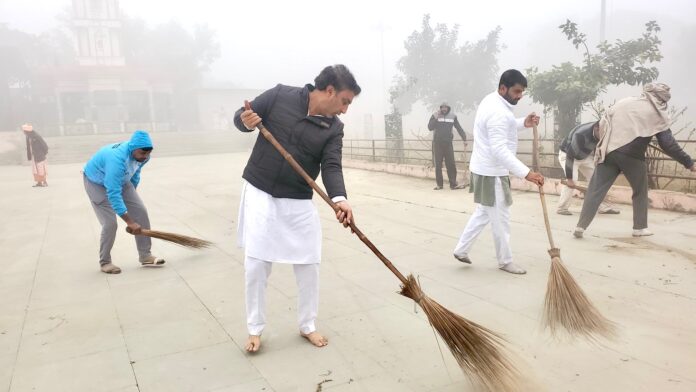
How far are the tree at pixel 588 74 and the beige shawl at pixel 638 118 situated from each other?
693cm

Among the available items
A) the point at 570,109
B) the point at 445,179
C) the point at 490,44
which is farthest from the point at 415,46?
the point at 445,179

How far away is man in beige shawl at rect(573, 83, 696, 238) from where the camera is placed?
4.49 metres

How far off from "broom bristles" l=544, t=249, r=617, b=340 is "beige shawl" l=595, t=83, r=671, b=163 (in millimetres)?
2220

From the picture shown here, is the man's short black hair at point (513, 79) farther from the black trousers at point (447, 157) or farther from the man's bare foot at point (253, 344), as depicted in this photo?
the black trousers at point (447, 157)

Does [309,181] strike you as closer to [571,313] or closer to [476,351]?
[476,351]

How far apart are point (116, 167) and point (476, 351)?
3.07m

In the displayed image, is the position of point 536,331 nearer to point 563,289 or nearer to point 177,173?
point 563,289

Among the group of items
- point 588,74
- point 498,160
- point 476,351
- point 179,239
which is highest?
point 588,74

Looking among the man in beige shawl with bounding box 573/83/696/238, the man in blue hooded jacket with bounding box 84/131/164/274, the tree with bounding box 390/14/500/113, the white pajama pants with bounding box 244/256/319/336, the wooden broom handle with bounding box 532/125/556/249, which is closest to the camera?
the white pajama pants with bounding box 244/256/319/336

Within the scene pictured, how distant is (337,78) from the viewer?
244cm

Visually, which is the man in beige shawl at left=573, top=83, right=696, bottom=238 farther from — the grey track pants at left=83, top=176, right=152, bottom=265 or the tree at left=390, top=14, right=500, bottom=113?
the tree at left=390, top=14, right=500, bottom=113

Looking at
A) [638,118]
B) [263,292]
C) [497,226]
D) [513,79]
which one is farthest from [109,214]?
[638,118]

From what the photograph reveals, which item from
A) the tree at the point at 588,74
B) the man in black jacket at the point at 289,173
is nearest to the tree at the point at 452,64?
the tree at the point at 588,74

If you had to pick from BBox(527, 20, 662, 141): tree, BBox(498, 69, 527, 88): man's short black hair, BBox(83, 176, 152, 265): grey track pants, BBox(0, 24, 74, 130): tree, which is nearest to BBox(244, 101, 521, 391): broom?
BBox(498, 69, 527, 88): man's short black hair
